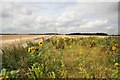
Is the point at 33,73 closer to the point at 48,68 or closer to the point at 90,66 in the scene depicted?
the point at 48,68

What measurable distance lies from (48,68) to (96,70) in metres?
1.07

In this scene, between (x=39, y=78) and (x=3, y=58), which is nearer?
(x=39, y=78)

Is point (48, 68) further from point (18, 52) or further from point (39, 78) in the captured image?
point (18, 52)

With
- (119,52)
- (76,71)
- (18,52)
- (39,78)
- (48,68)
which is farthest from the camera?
(119,52)

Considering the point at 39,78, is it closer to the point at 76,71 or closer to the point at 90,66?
the point at 76,71

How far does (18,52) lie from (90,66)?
75.7 inches

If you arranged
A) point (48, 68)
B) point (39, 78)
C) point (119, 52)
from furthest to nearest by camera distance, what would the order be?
point (119, 52) → point (48, 68) → point (39, 78)

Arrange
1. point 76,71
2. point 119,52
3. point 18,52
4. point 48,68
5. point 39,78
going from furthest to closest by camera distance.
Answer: point 119,52 < point 18,52 < point 76,71 < point 48,68 < point 39,78

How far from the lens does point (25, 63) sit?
603 centimetres

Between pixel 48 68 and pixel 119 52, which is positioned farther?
pixel 119 52

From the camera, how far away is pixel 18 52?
23.3 feet

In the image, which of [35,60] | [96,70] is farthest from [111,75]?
[35,60]

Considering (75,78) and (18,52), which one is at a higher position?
(18,52)

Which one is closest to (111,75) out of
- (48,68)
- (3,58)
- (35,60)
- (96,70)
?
(96,70)
